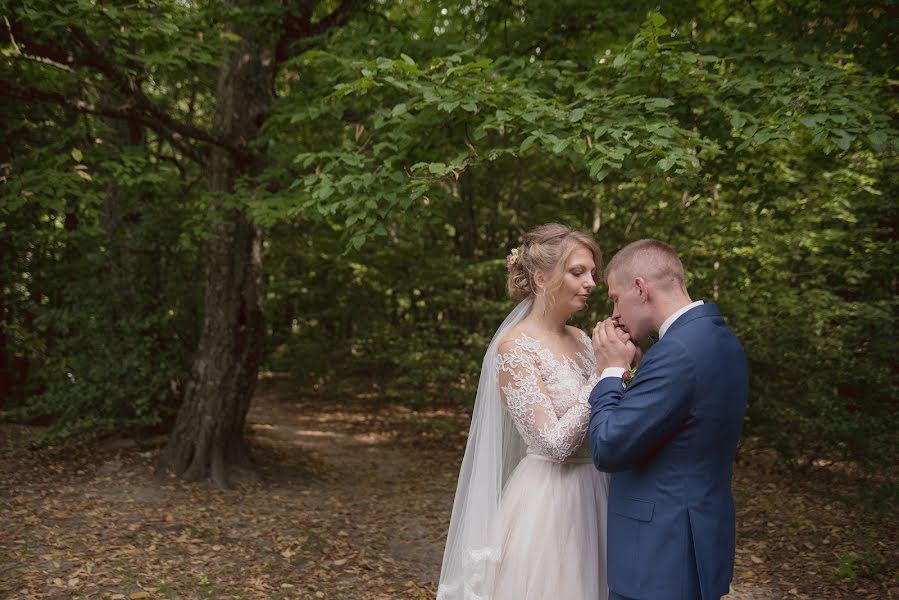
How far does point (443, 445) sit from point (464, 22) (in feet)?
22.0

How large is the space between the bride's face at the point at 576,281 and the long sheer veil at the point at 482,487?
25 centimetres

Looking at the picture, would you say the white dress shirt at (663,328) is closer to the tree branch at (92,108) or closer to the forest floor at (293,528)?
the forest floor at (293,528)

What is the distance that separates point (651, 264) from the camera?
2.41m

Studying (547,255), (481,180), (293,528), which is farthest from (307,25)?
(547,255)

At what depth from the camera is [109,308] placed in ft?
28.1

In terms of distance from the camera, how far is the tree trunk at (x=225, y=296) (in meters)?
7.75

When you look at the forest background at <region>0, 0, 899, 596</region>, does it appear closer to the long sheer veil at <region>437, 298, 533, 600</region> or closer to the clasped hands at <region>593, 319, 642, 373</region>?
the long sheer veil at <region>437, 298, 533, 600</region>

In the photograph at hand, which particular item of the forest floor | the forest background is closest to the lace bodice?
the forest background

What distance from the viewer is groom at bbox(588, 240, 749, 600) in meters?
2.18

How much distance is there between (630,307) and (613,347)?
0.51 feet

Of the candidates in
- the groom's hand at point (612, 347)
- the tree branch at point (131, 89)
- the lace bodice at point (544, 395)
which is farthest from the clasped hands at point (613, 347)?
the tree branch at point (131, 89)

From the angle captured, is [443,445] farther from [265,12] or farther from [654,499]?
[654,499]

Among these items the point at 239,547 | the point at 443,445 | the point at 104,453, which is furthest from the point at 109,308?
the point at 443,445

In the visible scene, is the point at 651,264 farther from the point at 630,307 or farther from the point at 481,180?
the point at 481,180
